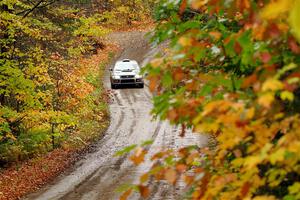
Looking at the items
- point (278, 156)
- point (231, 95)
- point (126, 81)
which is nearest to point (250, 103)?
point (231, 95)

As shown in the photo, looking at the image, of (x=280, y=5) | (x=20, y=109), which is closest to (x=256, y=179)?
(x=280, y=5)

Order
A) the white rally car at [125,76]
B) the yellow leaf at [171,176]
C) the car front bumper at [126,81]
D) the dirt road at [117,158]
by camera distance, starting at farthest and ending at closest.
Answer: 1. the car front bumper at [126,81]
2. the white rally car at [125,76]
3. the dirt road at [117,158]
4. the yellow leaf at [171,176]

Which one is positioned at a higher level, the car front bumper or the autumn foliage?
the autumn foliage

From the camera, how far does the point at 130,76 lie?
3002cm

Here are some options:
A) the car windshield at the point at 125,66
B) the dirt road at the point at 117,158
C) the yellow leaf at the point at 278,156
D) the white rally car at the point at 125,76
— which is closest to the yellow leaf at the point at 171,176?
the yellow leaf at the point at 278,156

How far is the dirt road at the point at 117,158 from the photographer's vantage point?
13.0 metres

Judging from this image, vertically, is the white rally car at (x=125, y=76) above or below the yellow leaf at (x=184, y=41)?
below

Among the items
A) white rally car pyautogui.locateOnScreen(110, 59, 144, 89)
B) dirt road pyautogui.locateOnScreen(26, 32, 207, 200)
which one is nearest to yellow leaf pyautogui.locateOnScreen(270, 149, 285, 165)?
dirt road pyautogui.locateOnScreen(26, 32, 207, 200)

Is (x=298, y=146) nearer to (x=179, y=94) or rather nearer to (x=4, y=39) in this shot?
(x=179, y=94)

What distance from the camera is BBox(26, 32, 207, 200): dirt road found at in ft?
42.7

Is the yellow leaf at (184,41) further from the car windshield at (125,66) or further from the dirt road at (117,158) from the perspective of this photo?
the car windshield at (125,66)

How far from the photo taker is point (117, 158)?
17.2 meters

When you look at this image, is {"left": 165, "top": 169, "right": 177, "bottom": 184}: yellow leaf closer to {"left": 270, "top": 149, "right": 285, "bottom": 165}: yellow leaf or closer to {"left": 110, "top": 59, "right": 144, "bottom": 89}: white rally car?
{"left": 270, "top": 149, "right": 285, "bottom": 165}: yellow leaf

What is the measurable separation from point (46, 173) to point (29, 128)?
89.9 inches
